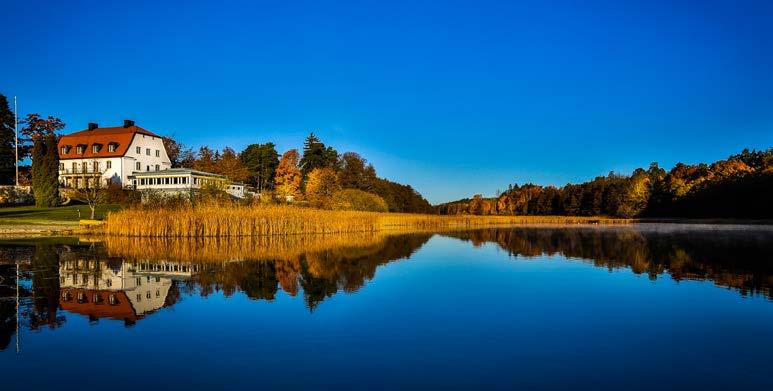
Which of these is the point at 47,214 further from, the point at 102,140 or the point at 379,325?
the point at 379,325

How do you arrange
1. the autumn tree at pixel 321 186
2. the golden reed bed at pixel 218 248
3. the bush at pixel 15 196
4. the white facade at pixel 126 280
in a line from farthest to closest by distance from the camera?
the autumn tree at pixel 321 186 < the bush at pixel 15 196 < the golden reed bed at pixel 218 248 < the white facade at pixel 126 280

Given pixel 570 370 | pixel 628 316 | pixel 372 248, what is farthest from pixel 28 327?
pixel 372 248

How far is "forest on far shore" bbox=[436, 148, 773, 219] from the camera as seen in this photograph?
74812 millimetres

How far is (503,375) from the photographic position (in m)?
7.08

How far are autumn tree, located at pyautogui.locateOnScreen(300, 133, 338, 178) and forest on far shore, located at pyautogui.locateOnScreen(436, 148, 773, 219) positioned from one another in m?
55.8

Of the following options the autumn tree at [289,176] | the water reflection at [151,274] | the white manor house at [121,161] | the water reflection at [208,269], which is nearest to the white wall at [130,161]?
the white manor house at [121,161]

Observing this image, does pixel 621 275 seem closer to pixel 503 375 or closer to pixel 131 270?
pixel 503 375

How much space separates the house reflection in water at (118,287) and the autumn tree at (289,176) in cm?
4971

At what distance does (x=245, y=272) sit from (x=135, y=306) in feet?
18.4

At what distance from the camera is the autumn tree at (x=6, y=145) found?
215ft

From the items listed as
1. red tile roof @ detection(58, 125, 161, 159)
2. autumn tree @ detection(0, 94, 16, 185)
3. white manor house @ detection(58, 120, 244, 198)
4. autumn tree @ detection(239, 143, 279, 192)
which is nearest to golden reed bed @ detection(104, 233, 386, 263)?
white manor house @ detection(58, 120, 244, 198)

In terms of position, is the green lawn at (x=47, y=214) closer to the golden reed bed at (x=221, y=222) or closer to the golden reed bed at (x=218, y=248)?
the golden reed bed at (x=221, y=222)

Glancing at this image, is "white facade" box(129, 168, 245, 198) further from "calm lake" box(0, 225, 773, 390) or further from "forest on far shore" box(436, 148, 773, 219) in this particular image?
"forest on far shore" box(436, 148, 773, 219)

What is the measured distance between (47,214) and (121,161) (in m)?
24.0
